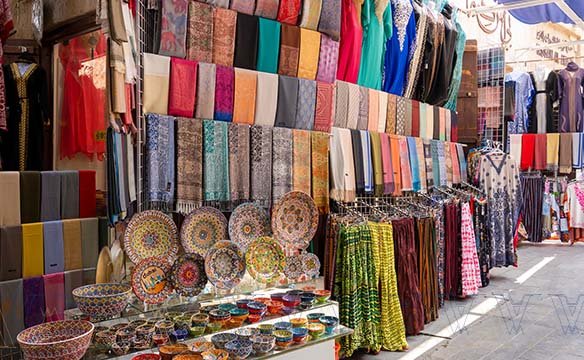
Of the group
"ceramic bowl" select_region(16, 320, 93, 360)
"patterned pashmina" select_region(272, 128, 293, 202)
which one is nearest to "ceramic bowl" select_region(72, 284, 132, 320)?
"ceramic bowl" select_region(16, 320, 93, 360)

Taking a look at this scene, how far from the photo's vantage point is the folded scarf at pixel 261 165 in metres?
3.08

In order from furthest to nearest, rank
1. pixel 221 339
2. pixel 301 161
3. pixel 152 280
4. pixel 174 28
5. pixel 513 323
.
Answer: pixel 513 323 < pixel 301 161 < pixel 174 28 < pixel 152 280 < pixel 221 339

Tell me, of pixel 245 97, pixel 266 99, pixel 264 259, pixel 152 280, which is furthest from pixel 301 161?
pixel 152 280

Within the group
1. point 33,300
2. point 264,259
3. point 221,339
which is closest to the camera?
point 221,339

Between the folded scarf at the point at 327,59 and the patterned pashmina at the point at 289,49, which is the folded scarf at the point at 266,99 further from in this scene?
the folded scarf at the point at 327,59

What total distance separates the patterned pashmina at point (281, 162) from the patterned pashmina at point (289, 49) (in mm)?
426

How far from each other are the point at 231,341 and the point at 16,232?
3.91 ft

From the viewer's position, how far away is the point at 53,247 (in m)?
2.50

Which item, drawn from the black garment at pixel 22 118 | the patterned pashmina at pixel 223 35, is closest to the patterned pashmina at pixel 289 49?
the patterned pashmina at pixel 223 35

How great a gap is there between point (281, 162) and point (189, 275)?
1.12m

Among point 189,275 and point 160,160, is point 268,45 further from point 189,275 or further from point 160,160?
point 189,275

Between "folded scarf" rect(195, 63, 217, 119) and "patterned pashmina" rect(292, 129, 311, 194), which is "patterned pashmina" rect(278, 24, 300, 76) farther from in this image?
"folded scarf" rect(195, 63, 217, 119)

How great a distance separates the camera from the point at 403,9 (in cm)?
428

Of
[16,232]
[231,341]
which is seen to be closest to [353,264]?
[231,341]
